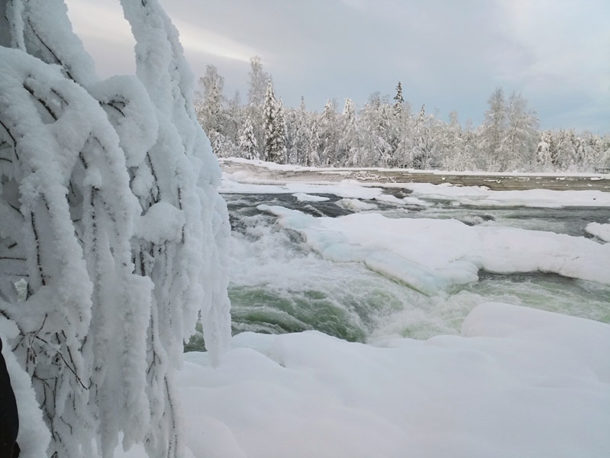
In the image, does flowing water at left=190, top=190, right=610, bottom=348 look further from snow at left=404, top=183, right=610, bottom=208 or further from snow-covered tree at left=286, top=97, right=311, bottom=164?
snow-covered tree at left=286, top=97, right=311, bottom=164

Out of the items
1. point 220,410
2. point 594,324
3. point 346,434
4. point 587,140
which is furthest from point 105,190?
point 587,140

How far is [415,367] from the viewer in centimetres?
284

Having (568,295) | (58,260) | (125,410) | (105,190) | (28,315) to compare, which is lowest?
(568,295)

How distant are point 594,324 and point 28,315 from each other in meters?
4.63

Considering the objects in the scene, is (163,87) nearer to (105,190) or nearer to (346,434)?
(105,190)

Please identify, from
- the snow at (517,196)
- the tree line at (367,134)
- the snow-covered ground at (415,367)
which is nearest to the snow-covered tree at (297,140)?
the tree line at (367,134)

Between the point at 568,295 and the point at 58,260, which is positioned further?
the point at 568,295

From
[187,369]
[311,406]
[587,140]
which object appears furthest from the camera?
[587,140]

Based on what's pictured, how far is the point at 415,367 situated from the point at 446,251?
4.85 meters

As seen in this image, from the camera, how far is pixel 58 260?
904 millimetres

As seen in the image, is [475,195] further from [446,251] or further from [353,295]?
[353,295]

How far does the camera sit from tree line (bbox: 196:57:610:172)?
38.9 metres

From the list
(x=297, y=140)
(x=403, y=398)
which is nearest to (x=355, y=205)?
(x=403, y=398)

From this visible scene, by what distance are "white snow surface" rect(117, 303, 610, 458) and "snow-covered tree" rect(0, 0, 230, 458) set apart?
72cm
